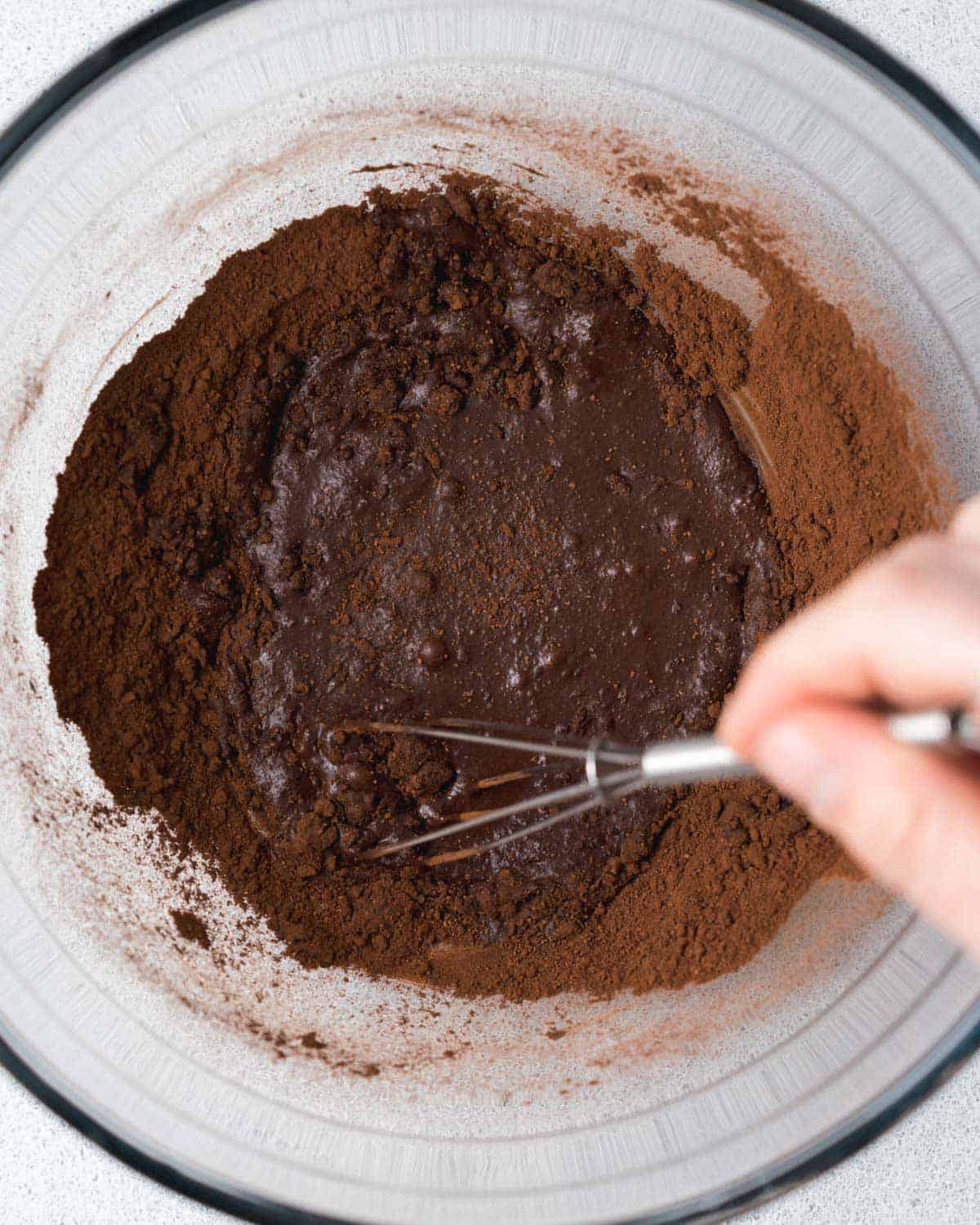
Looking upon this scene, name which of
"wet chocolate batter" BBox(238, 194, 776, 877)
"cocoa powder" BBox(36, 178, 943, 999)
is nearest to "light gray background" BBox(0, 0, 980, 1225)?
"cocoa powder" BBox(36, 178, 943, 999)

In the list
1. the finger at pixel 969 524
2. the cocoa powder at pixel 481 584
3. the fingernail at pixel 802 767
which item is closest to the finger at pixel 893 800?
the fingernail at pixel 802 767

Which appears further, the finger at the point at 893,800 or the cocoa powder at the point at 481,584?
the cocoa powder at the point at 481,584

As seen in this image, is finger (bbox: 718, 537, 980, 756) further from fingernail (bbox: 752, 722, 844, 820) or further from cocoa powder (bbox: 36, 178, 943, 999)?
cocoa powder (bbox: 36, 178, 943, 999)

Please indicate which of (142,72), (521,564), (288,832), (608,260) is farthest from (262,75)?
(288,832)

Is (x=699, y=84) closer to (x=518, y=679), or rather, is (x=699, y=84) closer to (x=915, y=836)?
(x=518, y=679)

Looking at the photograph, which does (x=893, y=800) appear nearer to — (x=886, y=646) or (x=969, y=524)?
(x=886, y=646)

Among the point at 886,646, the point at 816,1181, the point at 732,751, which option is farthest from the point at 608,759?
the point at 816,1181

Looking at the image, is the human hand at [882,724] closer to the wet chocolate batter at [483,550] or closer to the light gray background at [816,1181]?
the wet chocolate batter at [483,550]
